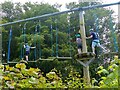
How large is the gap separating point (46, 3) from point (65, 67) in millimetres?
3569

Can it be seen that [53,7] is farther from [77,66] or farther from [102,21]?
[77,66]

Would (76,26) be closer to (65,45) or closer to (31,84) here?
(65,45)

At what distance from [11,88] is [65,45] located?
29.3 feet

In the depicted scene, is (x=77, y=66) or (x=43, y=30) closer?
(x=77, y=66)

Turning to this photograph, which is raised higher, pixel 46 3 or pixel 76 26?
pixel 46 3

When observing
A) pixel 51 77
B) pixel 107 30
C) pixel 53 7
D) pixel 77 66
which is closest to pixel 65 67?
pixel 77 66

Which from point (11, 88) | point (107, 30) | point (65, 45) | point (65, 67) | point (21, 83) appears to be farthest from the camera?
point (107, 30)

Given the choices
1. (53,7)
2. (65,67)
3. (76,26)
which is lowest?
(65,67)

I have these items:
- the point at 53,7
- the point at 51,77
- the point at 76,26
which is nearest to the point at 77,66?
the point at 76,26

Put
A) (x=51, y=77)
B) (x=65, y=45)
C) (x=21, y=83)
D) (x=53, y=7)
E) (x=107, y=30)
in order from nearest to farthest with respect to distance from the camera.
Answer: (x=21, y=83)
(x=51, y=77)
(x=65, y=45)
(x=107, y=30)
(x=53, y=7)

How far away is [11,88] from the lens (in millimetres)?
959

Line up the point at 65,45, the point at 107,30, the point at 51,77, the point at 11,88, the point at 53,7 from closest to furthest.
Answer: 1. the point at 11,88
2. the point at 51,77
3. the point at 65,45
4. the point at 107,30
5. the point at 53,7

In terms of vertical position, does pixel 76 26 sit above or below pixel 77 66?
above

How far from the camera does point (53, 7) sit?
11.3 metres
